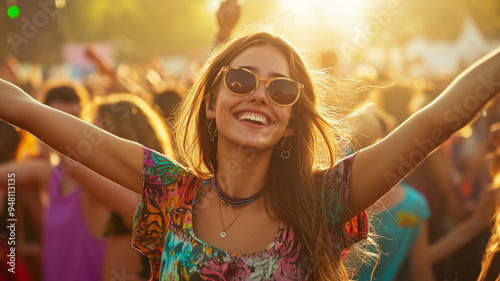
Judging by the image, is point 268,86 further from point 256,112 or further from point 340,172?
point 340,172

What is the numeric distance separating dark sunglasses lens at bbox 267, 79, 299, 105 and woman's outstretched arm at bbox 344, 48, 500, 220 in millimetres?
332

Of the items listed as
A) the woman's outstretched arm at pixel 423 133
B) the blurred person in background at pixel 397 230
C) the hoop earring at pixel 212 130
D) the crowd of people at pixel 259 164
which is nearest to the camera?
the woman's outstretched arm at pixel 423 133

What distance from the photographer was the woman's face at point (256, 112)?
222cm

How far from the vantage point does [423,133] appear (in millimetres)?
1936

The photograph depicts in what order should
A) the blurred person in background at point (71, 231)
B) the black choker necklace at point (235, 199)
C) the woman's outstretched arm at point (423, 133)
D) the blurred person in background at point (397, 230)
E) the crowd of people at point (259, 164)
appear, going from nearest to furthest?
the woman's outstretched arm at point (423, 133), the crowd of people at point (259, 164), the black choker necklace at point (235, 199), the blurred person in background at point (397, 230), the blurred person in background at point (71, 231)

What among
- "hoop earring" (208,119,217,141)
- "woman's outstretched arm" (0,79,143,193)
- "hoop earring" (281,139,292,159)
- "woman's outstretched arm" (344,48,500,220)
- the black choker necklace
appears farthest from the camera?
"hoop earring" (208,119,217,141)

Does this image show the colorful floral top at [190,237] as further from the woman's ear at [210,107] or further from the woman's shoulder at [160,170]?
the woman's ear at [210,107]

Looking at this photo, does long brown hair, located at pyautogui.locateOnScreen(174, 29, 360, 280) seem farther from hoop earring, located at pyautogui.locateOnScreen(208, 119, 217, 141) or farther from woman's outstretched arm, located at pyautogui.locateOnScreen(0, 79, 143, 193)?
woman's outstretched arm, located at pyautogui.locateOnScreen(0, 79, 143, 193)

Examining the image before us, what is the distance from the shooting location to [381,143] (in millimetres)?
2039

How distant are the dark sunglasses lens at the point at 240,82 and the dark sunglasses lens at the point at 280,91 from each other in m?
0.06

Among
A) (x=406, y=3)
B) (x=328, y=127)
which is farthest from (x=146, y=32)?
(x=328, y=127)

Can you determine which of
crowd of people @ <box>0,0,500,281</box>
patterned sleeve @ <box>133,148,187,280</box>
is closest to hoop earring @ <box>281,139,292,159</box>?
crowd of people @ <box>0,0,500,281</box>

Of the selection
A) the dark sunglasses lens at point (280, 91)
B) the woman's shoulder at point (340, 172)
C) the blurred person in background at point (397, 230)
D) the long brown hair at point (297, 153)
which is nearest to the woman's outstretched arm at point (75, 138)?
the long brown hair at point (297, 153)

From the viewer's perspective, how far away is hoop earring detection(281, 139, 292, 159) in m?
2.37
